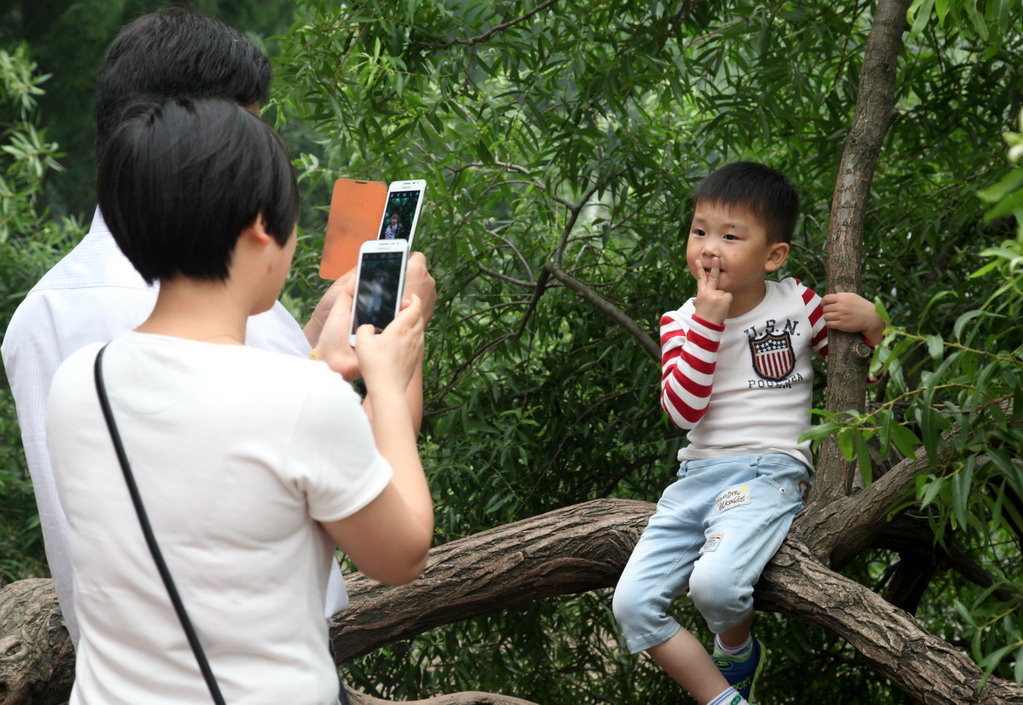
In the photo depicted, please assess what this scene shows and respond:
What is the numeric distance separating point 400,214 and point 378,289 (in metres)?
0.18

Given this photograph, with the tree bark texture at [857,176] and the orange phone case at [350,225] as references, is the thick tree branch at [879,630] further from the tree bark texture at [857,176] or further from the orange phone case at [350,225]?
the orange phone case at [350,225]

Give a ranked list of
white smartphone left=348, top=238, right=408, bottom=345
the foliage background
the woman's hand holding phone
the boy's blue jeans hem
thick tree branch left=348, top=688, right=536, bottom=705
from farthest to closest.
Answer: the foliage background → thick tree branch left=348, top=688, right=536, bottom=705 → the boy's blue jeans hem → white smartphone left=348, top=238, right=408, bottom=345 → the woman's hand holding phone

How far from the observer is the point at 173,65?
65.2 inches

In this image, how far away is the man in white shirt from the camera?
154 centimetres

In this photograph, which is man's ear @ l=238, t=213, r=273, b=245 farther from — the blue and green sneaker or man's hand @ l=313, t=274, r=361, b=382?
the blue and green sneaker

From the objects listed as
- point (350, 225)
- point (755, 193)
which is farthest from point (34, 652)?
point (755, 193)

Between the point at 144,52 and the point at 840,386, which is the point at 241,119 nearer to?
the point at 144,52

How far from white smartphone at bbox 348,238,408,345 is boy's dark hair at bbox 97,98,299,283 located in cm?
24

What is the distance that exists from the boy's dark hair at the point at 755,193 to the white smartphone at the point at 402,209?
0.91 meters

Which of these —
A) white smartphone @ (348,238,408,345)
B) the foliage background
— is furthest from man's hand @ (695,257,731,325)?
white smartphone @ (348,238,408,345)

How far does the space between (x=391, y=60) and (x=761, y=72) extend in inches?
36.7

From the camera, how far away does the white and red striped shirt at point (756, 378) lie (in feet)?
7.33

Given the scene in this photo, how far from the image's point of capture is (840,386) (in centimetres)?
209

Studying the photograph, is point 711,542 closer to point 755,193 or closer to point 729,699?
point 729,699
